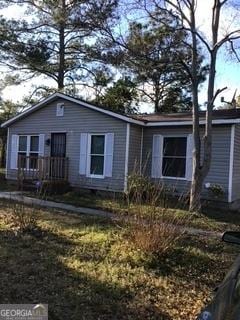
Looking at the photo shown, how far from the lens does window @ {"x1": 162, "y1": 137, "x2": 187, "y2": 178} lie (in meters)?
16.2

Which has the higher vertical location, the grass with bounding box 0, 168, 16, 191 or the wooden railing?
the wooden railing

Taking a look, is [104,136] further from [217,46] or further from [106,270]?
[106,270]

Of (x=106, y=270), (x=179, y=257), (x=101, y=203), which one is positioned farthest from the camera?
(x=101, y=203)

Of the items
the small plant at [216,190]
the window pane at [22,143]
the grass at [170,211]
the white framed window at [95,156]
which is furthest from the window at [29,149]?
the small plant at [216,190]

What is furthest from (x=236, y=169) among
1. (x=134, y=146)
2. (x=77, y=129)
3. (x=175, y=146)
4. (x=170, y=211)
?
(x=170, y=211)

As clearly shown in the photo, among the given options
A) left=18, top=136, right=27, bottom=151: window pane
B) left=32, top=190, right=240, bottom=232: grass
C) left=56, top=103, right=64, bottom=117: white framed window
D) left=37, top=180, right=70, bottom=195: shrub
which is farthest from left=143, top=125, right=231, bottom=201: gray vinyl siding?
left=18, top=136, right=27, bottom=151: window pane

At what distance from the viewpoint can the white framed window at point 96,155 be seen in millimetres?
Result: 17234

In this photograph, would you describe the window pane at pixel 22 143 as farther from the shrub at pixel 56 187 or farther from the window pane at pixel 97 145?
the window pane at pixel 97 145

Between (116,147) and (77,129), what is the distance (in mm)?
2065

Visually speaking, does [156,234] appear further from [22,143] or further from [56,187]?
[22,143]

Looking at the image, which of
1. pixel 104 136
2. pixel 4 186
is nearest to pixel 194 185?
pixel 104 136

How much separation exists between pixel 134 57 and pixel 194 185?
4.27 m

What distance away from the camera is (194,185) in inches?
516

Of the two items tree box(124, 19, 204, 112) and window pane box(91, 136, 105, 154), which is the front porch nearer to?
window pane box(91, 136, 105, 154)
